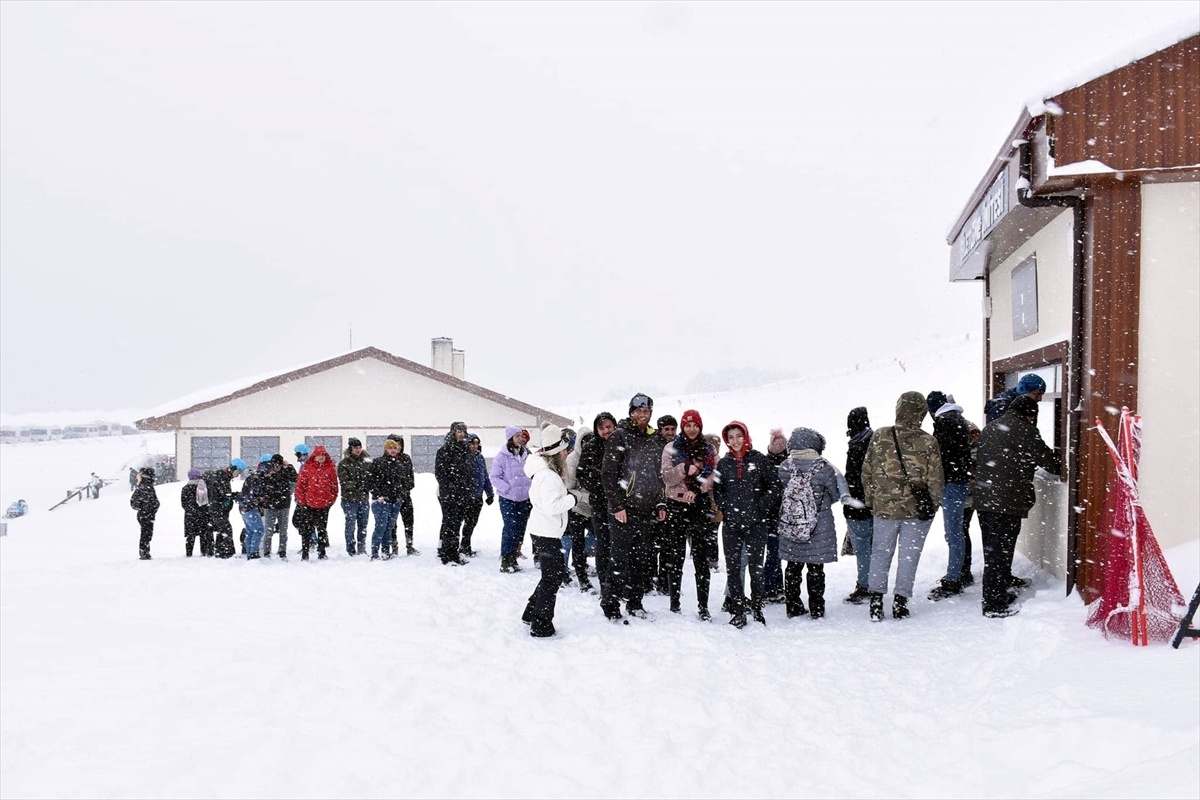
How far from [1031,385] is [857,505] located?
1.83 m

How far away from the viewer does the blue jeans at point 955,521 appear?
23.4ft

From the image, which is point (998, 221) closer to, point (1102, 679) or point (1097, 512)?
point (1097, 512)

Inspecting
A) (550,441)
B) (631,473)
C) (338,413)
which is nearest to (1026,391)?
(631,473)

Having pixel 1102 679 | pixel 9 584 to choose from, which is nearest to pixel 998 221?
pixel 1102 679

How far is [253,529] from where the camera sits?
10617 millimetres

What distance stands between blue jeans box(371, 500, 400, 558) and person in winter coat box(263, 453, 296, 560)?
126 centimetres

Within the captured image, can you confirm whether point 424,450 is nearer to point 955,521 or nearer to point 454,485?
point 454,485

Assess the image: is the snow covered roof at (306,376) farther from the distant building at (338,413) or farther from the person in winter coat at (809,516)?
the person in winter coat at (809,516)

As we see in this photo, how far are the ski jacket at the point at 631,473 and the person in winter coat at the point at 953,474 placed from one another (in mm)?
2587

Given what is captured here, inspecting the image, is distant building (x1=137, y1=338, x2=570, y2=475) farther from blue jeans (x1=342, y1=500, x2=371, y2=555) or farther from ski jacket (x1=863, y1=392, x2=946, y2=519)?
ski jacket (x1=863, y1=392, x2=946, y2=519)

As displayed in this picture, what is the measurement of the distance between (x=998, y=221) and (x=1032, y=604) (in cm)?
355

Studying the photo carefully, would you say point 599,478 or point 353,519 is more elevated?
point 599,478

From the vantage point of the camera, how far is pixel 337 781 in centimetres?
393

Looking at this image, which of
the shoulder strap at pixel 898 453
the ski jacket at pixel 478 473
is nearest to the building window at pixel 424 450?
the ski jacket at pixel 478 473
